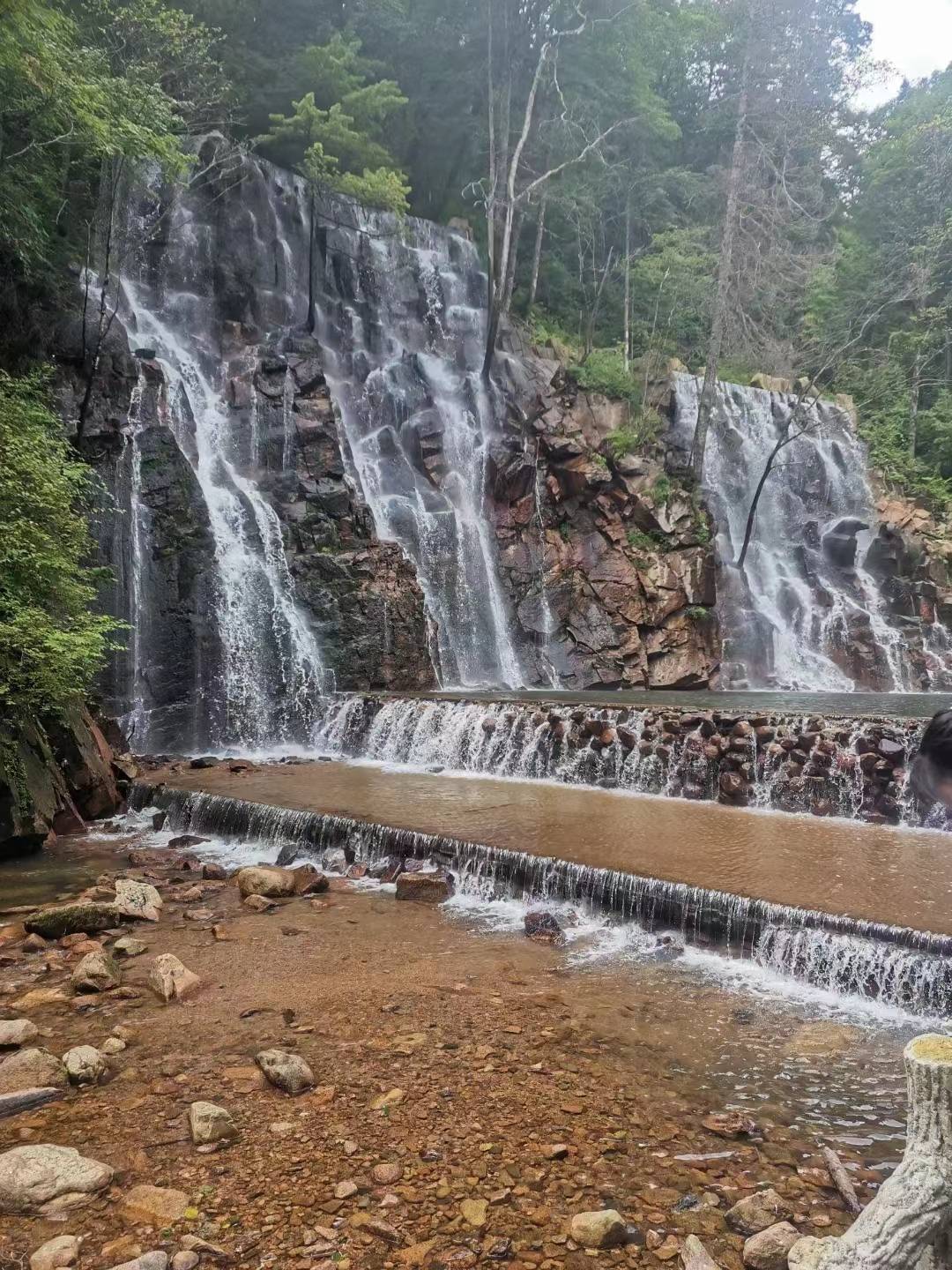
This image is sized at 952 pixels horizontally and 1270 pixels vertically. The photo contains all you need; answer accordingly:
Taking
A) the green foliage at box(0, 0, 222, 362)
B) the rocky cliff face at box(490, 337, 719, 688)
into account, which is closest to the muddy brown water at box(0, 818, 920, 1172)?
the green foliage at box(0, 0, 222, 362)

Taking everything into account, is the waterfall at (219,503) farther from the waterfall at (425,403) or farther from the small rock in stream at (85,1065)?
the small rock in stream at (85,1065)

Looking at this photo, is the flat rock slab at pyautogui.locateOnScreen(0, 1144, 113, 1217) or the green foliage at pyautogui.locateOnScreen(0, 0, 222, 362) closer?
the flat rock slab at pyautogui.locateOnScreen(0, 1144, 113, 1217)

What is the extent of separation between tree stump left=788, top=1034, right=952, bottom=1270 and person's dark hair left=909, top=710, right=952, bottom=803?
610 mm

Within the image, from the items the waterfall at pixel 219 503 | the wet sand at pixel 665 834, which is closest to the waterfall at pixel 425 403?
the waterfall at pixel 219 503

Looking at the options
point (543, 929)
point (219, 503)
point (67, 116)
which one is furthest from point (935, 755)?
point (219, 503)

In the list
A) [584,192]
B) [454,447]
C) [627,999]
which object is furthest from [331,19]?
[627,999]

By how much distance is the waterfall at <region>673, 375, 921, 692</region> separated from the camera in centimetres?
1823

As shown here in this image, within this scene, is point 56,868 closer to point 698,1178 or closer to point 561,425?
point 698,1178

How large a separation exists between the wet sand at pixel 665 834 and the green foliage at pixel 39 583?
8.01 ft

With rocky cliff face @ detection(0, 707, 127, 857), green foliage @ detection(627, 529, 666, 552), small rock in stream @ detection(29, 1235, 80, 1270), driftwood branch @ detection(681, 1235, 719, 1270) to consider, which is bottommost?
driftwood branch @ detection(681, 1235, 719, 1270)

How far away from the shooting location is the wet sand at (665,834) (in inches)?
215

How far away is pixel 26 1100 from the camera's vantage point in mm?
3182

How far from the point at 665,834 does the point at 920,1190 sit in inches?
217

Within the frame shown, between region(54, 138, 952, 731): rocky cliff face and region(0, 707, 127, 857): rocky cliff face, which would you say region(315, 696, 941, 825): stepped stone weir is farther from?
region(0, 707, 127, 857): rocky cliff face
